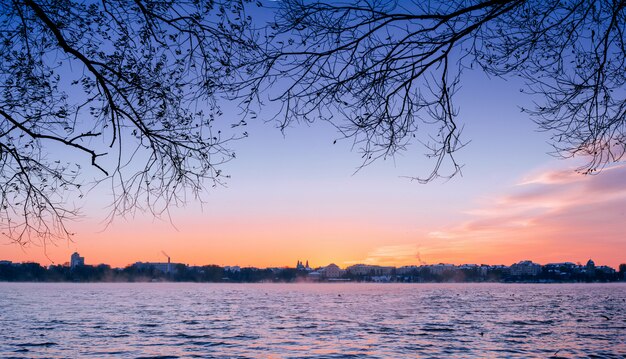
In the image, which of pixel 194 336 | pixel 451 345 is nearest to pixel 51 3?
pixel 451 345

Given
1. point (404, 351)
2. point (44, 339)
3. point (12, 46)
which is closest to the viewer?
point (12, 46)

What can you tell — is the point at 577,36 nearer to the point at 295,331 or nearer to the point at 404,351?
the point at 404,351

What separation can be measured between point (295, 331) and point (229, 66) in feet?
126

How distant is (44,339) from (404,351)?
2394 cm

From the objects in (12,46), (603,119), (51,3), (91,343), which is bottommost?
(91,343)

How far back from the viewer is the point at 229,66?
20.0 feet

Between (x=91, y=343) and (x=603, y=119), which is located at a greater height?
(x=603, y=119)

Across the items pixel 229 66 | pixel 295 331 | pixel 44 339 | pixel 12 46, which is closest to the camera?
pixel 229 66

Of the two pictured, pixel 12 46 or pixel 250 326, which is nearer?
pixel 12 46

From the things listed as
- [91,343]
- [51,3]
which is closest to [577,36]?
[51,3]

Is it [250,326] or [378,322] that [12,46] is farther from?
[378,322]

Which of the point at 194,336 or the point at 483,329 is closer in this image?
the point at 194,336

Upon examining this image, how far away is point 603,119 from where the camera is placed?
6637 millimetres

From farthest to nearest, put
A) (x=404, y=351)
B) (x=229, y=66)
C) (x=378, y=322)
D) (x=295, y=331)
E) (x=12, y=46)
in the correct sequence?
(x=378, y=322)
(x=295, y=331)
(x=404, y=351)
(x=12, y=46)
(x=229, y=66)
